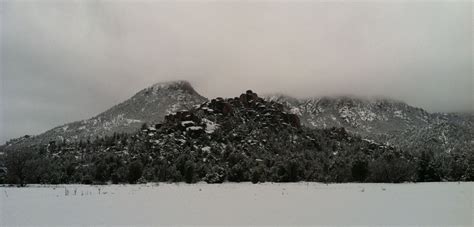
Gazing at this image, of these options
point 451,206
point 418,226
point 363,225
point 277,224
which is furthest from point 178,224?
point 451,206

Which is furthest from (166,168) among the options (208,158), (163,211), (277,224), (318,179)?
(277,224)

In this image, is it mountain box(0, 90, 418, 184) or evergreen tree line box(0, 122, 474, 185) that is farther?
mountain box(0, 90, 418, 184)

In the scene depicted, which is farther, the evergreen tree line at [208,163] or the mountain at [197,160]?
the mountain at [197,160]

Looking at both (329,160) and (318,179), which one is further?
(329,160)

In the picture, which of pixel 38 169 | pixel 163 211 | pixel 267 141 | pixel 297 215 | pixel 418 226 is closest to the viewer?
pixel 418 226

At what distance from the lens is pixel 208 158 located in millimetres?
167000

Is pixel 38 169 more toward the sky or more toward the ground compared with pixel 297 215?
more toward the ground

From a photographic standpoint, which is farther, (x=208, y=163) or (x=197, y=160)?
(x=197, y=160)

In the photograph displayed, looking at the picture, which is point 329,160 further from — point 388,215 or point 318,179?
point 388,215

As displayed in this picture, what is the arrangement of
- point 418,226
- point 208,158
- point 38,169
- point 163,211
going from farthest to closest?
point 208,158
point 38,169
point 163,211
point 418,226

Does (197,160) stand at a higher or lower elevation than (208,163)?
higher

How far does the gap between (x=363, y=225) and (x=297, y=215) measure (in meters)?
5.19

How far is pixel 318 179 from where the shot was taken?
139 meters

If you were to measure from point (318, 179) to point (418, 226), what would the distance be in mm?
114912
